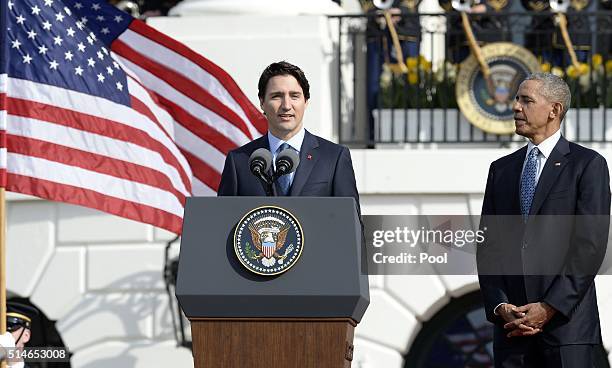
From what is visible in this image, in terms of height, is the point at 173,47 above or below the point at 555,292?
above

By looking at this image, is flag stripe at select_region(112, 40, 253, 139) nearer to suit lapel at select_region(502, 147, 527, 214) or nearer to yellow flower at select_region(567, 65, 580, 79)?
suit lapel at select_region(502, 147, 527, 214)

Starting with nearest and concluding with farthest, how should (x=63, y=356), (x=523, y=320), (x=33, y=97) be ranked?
(x=523, y=320) → (x=33, y=97) → (x=63, y=356)

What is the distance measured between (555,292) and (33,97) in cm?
371

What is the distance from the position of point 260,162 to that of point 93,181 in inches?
129

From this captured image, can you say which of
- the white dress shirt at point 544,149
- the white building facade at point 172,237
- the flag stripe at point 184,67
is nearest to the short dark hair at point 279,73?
the white dress shirt at point 544,149

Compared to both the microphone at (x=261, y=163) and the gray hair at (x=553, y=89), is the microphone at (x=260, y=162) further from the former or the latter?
the gray hair at (x=553, y=89)

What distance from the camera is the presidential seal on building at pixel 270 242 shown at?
239 inches

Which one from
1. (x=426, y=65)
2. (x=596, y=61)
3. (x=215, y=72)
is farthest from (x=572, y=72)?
(x=215, y=72)

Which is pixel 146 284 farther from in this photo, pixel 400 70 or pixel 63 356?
pixel 400 70

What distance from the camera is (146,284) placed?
489 inches

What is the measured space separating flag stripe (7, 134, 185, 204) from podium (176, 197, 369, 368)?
10.7 ft

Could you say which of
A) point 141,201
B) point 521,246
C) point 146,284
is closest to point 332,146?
point 521,246

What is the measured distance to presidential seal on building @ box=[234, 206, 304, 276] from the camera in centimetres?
608

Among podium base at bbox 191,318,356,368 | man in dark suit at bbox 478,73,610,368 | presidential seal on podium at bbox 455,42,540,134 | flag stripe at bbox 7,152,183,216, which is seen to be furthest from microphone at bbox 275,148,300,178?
presidential seal on podium at bbox 455,42,540,134
